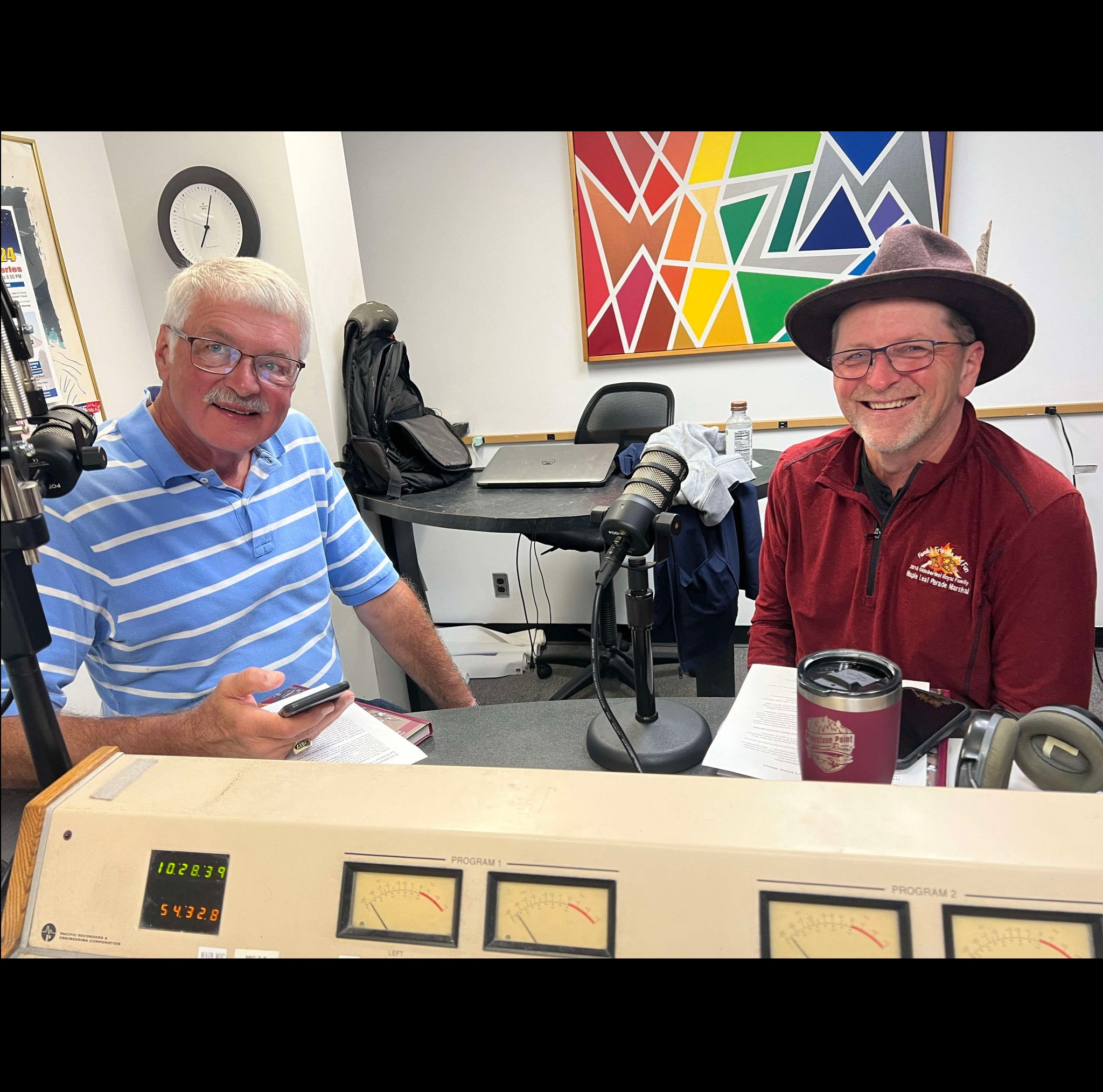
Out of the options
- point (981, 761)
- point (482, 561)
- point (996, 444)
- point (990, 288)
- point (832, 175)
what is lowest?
point (482, 561)

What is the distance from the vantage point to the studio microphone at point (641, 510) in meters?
0.90

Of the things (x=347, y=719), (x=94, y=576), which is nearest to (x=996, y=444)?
(x=347, y=719)

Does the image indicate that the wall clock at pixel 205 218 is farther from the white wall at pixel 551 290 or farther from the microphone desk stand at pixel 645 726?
the microphone desk stand at pixel 645 726

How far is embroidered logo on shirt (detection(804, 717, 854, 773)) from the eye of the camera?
69cm

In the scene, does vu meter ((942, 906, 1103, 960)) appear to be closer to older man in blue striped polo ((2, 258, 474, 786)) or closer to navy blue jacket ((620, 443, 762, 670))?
older man in blue striped polo ((2, 258, 474, 786))

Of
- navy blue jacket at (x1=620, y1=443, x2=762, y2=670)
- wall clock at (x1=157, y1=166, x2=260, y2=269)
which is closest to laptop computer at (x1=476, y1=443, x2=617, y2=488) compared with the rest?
navy blue jacket at (x1=620, y1=443, x2=762, y2=670)

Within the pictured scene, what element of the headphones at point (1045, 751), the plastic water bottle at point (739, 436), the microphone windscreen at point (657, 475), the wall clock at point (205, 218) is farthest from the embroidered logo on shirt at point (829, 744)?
the wall clock at point (205, 218)

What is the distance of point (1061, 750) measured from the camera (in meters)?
0.68

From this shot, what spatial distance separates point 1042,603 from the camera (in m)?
1.23

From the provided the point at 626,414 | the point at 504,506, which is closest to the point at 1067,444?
the point at 626,414

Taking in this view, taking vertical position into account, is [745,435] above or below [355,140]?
below

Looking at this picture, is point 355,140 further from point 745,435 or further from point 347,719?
point 347,719

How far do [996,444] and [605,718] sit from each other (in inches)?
33.9

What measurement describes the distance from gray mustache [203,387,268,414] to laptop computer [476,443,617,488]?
120cm
